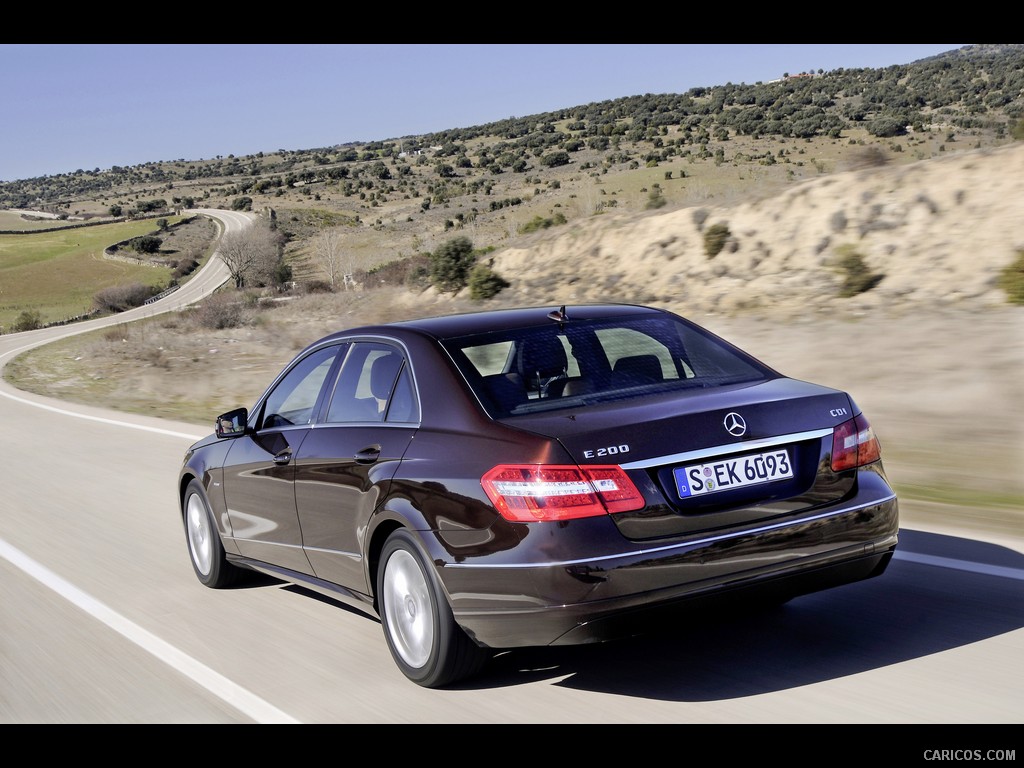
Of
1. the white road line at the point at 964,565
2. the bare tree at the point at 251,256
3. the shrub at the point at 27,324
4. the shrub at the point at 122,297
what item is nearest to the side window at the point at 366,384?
the white road line at the point at 964,565

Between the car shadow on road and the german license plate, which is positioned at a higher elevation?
the german license plate

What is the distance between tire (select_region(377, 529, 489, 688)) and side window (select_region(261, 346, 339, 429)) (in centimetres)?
119

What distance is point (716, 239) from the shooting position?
24953 millimetres

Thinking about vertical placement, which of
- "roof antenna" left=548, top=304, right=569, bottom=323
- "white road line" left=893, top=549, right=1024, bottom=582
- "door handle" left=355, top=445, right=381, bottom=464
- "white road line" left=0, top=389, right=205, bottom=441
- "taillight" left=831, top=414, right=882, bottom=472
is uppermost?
"roof antenna" left=548, top=304, right=569, bottom=323

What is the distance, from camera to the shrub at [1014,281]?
16812 millimetres

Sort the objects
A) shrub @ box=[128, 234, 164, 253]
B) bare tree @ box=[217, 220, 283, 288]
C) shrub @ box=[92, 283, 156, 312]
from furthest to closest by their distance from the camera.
Answer: 1. shrub @ box=[128, 234, 164, 253]
2. shrub @ box=[92, 283, 156, 312]
3. bare tree @ box=[217, 220, 283, 288]

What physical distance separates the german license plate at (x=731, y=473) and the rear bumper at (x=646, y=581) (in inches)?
6.7

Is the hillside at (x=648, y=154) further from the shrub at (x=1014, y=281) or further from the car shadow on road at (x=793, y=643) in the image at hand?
the car shadow on road at (x=793, y=643)

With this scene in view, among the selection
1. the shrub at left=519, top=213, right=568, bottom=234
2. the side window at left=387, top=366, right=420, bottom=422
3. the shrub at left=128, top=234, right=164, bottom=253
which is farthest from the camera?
the shrub at left=128, top=234, right=164, bottom=253

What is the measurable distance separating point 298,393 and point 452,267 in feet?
76.8

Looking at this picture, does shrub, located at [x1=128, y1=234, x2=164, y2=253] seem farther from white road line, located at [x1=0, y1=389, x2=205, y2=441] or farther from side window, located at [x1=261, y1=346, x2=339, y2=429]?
side window, located at [x1=261, y1=346, x2=339, y2=429]

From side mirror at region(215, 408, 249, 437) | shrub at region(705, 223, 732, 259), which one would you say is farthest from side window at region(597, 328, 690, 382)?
shrub at region(705, 223, 732, 259)

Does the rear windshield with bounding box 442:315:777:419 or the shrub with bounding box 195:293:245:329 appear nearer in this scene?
the rear windshield with bounding box 442:315:777:419

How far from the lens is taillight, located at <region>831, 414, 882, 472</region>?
481cm
